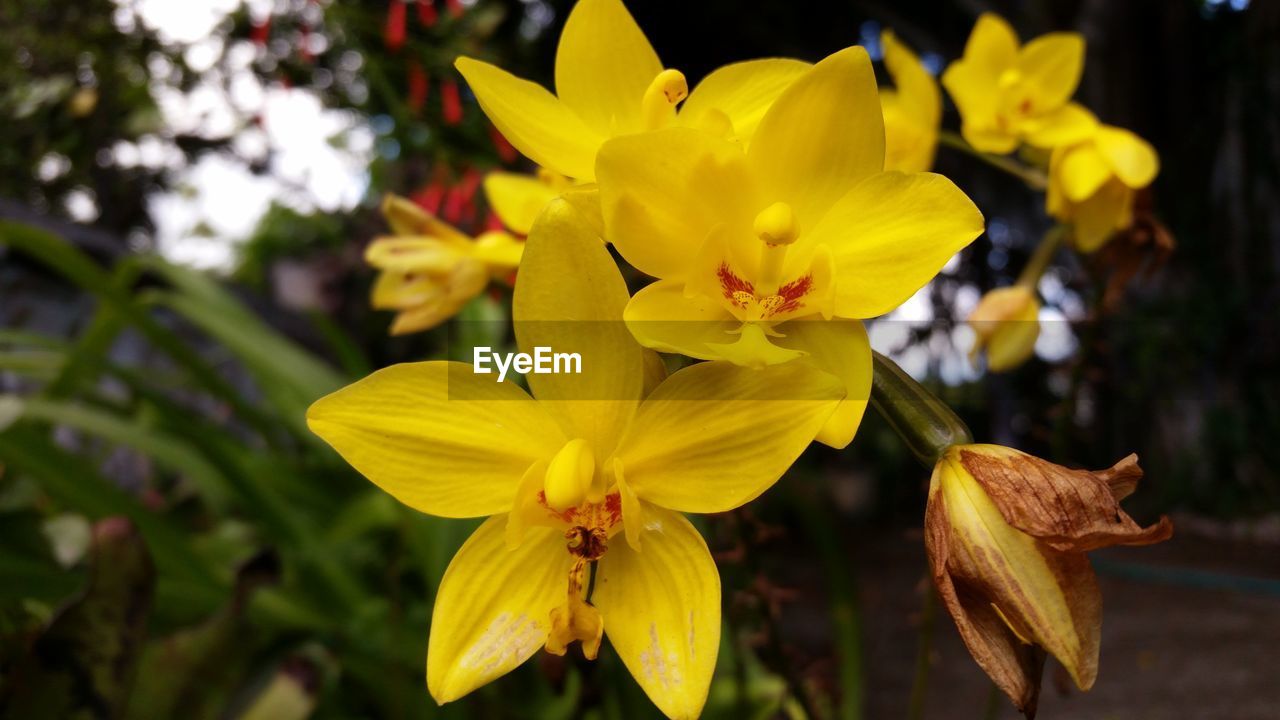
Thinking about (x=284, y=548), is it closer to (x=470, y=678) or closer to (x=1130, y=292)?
(x=470, y=678)

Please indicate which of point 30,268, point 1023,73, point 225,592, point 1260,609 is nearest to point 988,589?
point 1023,73

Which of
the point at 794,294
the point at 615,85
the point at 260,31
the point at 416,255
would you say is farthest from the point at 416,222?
the point at 260,31

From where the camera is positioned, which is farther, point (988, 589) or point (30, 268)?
point (30, 268)

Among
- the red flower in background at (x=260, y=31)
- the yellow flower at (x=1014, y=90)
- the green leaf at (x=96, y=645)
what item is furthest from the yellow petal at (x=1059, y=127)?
the red flower in background at (x=260, y=31)

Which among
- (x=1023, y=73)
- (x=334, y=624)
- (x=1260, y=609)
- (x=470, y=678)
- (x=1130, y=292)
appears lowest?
(x=1130, y=292)

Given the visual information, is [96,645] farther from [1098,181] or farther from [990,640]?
[1098,181]
